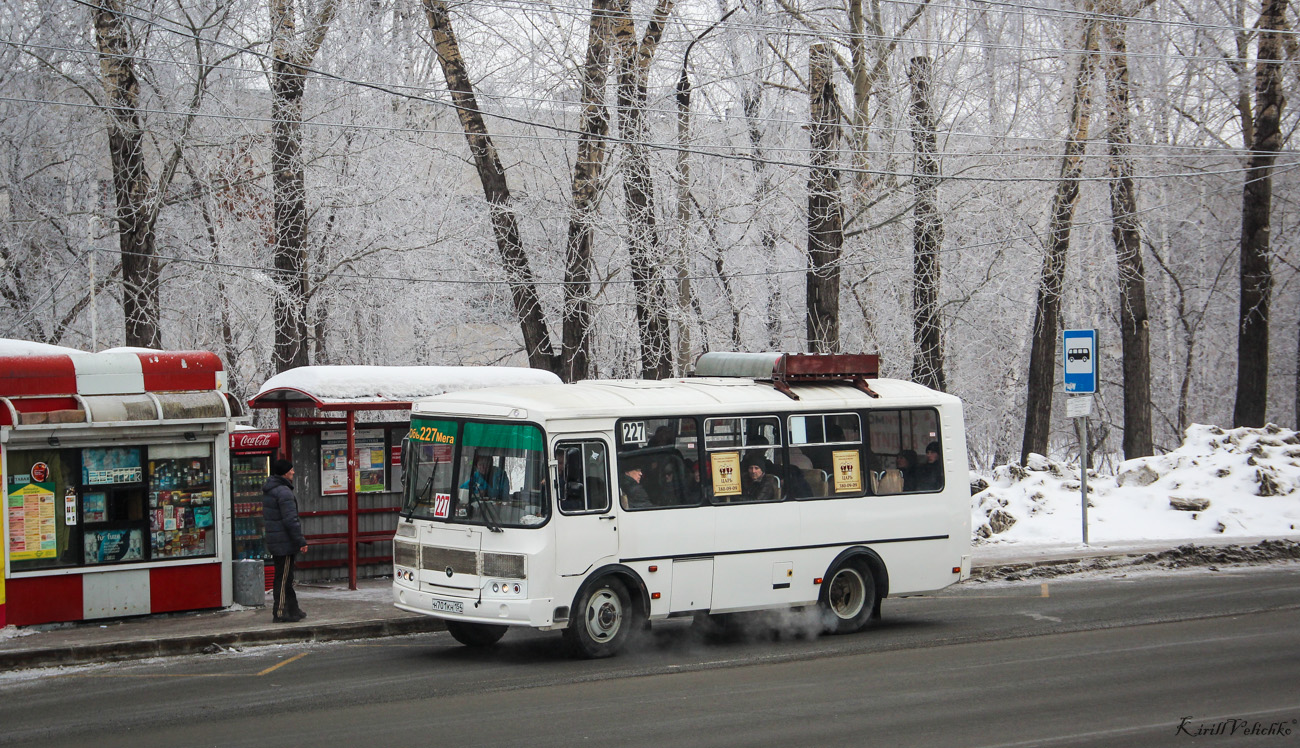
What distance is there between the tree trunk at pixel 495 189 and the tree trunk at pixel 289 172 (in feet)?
7.55

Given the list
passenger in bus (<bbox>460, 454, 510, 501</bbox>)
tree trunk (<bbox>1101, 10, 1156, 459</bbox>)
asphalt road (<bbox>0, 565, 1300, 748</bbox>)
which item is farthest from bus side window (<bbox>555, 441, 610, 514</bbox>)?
tree trunk (<bbox>1101, 10, 1156, 459</bbox>)

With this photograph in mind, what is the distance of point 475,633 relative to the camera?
11.4 m

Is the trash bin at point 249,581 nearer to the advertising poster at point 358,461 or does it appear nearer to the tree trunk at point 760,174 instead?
the advertising poster at point 358,461

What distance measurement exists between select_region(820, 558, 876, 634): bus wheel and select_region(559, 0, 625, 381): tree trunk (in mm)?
11687

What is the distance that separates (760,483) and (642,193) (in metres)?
12.8

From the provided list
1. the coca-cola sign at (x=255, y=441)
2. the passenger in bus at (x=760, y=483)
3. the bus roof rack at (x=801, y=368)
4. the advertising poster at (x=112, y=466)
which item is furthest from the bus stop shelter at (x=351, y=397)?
the passenger in bus at (x=760, y=483)

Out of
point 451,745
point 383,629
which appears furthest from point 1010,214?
point 451,745

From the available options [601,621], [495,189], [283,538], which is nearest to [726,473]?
[601,621]

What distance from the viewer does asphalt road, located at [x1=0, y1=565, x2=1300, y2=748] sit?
7906 millimetres

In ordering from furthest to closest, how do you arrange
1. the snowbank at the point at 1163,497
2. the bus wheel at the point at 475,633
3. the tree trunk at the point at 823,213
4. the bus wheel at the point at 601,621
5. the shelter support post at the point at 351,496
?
the tree trunk at the point at 823,213 < the snowbank at the point at 1163,497 < the shelter support post at the point at 351,496 < the bus wheel at the point at 475,633 < the bus wheel at the point at 601,621

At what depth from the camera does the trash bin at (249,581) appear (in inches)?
523

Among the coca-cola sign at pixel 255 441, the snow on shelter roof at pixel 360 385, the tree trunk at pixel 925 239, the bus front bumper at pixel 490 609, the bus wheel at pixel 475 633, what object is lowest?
the bus wheel at pixel 475 633

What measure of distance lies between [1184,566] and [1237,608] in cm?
380

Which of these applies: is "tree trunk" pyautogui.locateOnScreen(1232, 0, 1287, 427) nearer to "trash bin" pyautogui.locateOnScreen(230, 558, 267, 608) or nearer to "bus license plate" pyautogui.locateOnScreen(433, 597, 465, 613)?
"bus license plate" pyautogui.locateOnScreen(433, 597, 465, 613)
